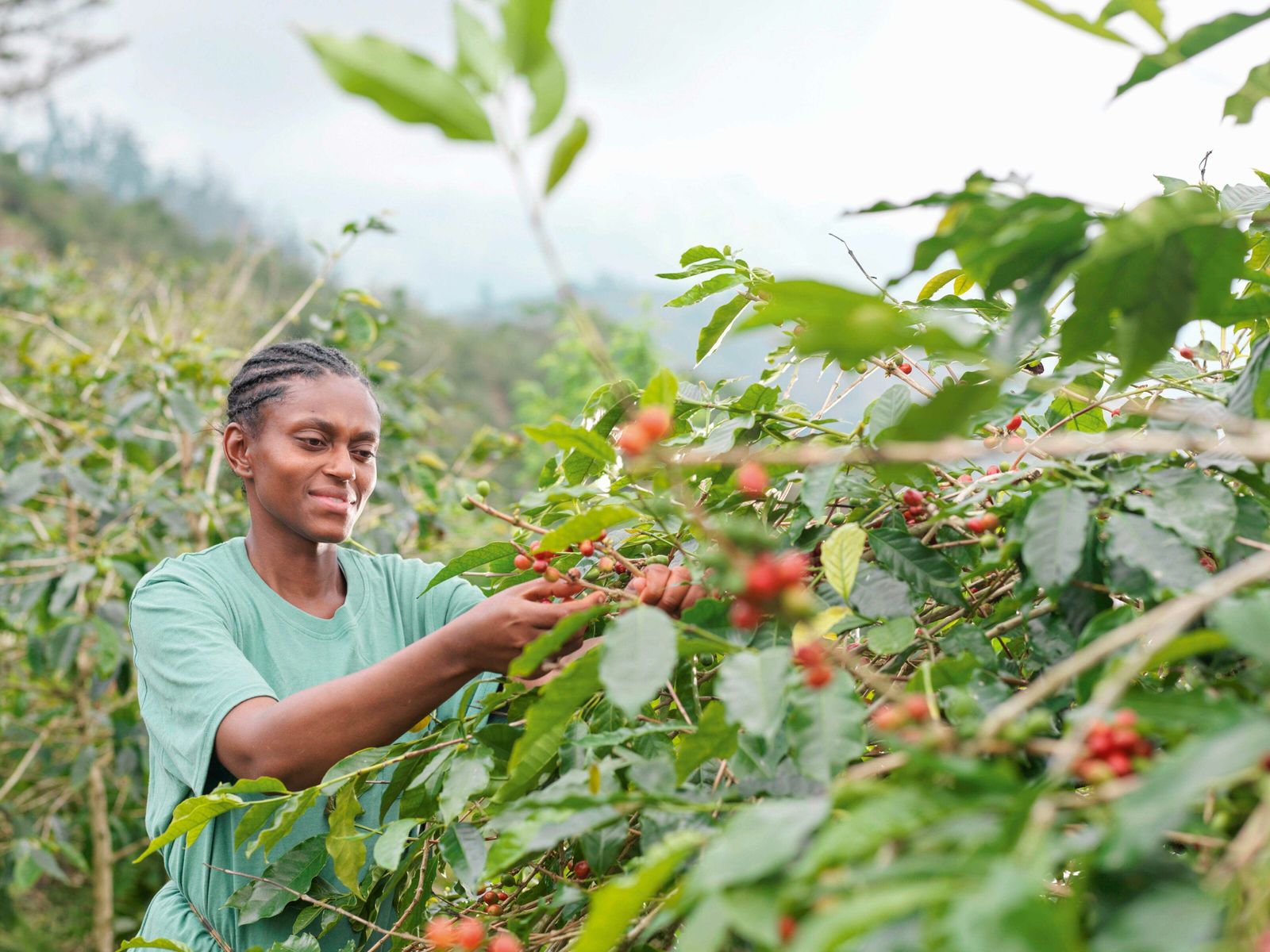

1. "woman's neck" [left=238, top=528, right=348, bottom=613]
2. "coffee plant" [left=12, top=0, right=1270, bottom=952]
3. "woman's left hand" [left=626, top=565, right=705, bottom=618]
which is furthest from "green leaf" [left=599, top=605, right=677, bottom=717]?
"woman's neck" [left=238, top=528, right=348, bottom=613]

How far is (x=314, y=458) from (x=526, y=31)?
1132 mm

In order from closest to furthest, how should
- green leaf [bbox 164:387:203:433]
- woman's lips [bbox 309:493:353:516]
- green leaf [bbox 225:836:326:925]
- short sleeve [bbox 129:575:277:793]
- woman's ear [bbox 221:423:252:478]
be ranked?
green leaf [bbox 225:836:326:925] < short sleeve [bbox 129:575:277:793] < woman's lips [bbox 309:493:353:516] < woman's ear [bbox 221:423:252:478] < green leaf [bbox 164:387:203:433]

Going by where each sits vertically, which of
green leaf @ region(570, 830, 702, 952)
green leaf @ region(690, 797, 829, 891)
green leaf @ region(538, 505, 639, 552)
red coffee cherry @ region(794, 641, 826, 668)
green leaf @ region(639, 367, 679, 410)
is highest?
green leaf @ region(639, 367, 679, 410)

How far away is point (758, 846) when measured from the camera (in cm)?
41

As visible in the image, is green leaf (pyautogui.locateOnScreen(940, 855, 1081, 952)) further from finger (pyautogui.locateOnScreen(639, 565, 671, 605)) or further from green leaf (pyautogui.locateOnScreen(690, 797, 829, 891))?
finger (pyautogui.locateOnScreen(639, 565, 671, 605))

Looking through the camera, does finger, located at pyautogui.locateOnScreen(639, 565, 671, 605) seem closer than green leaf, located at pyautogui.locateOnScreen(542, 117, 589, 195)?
No

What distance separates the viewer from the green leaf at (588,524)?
70 centimetres

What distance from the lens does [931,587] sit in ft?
2.48

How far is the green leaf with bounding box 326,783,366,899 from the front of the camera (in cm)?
91

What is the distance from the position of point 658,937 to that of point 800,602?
401 mm

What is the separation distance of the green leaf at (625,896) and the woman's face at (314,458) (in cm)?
110

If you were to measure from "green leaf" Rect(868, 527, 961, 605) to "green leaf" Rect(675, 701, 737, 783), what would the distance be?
0.20m

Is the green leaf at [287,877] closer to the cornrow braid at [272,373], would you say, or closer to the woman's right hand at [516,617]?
the woman's right hand at [516,617]

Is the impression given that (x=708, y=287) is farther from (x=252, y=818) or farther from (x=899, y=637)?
(x=252, y=818)
